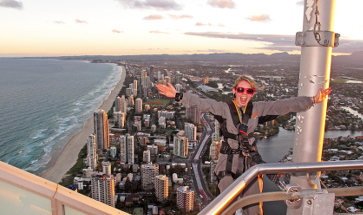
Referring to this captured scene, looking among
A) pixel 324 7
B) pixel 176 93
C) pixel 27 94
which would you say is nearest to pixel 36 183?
pixel 176 93

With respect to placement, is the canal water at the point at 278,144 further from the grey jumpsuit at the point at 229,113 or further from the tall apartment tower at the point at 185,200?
the grey jumpsuit at the point at 229,113

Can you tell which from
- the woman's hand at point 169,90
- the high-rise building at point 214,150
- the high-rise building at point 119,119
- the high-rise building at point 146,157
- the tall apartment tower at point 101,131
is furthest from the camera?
the high-rise building at point 119,119

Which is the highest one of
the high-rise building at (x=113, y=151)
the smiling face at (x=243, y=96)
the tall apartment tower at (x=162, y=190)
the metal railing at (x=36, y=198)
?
the smiling face at (x=243, y=96)

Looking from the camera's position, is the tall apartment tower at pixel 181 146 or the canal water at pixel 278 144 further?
the tall apartment tower at pixel 181 146

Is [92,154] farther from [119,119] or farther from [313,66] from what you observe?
[313,66]

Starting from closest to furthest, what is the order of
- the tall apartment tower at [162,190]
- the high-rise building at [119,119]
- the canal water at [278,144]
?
the canal water at [278,144]
the tall apartment tower at [162,190]
the high-rise building at [119,119]

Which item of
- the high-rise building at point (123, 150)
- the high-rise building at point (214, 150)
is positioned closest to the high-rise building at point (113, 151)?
the high-rise building at point (123, 150)

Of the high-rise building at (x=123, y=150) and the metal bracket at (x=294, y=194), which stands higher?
the metal bracket at (x=294, y=194)

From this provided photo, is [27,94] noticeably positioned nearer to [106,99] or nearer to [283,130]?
[106,99]
